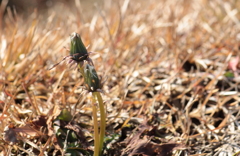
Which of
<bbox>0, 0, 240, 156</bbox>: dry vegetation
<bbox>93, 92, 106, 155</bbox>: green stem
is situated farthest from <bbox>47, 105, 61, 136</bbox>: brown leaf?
<bbox>93, 92, 106, 155</bbox>: green stem

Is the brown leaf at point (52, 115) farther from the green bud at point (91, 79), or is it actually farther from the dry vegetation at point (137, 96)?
the green bud at point (91, 79)

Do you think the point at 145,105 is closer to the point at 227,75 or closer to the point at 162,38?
the point at 227,75

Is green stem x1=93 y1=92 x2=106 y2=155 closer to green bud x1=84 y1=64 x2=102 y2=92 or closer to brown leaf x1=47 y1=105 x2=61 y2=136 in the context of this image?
green bud x1=84 y1=64 x2=102 y2=92

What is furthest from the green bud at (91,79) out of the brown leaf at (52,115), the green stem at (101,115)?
the brown leaf at (52,115)

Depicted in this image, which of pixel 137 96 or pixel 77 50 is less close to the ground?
pixel 77 50

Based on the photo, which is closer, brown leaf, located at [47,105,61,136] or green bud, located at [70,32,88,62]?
green bud, located at [70,32,88,62]

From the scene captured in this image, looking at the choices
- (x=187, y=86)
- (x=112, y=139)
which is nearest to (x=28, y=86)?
(x=112, y=139)

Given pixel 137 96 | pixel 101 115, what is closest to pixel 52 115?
pixel 101 115

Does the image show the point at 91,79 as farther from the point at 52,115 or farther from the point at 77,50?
the point at 52,115

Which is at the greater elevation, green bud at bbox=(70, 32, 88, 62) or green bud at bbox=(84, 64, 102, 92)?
green bud at bbox=(70, 32, 88, 62)
